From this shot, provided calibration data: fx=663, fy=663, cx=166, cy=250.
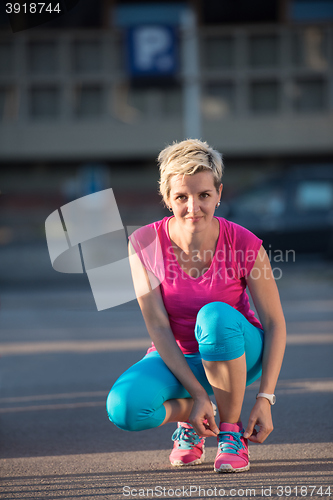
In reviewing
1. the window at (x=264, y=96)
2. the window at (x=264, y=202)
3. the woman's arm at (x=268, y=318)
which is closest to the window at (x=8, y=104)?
the window at (x=264, y=96)

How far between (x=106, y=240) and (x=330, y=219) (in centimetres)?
528

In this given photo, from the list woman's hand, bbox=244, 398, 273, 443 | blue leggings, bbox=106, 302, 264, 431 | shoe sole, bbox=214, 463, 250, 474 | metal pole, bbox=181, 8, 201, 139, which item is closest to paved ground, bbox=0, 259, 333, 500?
shoe sole, bbox=214, 463, 250, 474

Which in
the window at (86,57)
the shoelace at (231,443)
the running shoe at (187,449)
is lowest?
the running shoe at (187,449)

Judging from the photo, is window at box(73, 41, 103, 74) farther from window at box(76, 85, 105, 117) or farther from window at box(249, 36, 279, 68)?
window at box(249, 36, 279, 68)

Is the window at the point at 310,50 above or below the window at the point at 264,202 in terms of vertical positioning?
above

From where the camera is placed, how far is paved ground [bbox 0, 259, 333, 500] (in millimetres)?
2709

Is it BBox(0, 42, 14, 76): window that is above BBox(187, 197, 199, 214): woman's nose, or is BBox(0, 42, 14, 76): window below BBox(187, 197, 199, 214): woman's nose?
above

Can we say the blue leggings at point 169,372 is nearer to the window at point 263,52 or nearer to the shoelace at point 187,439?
the shoelace at point 187,439

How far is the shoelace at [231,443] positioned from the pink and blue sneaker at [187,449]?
0.17m

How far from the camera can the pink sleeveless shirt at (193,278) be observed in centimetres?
287

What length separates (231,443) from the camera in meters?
2.78

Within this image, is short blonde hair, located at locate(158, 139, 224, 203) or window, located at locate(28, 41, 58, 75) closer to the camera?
short blonde hair, located at locate(158, 139, 224, 203)

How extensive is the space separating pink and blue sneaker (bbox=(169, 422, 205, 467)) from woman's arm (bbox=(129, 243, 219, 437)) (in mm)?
240

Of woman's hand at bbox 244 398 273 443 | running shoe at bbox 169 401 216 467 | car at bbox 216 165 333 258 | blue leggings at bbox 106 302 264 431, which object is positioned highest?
blue leggings at bbox 106 302 264 431
